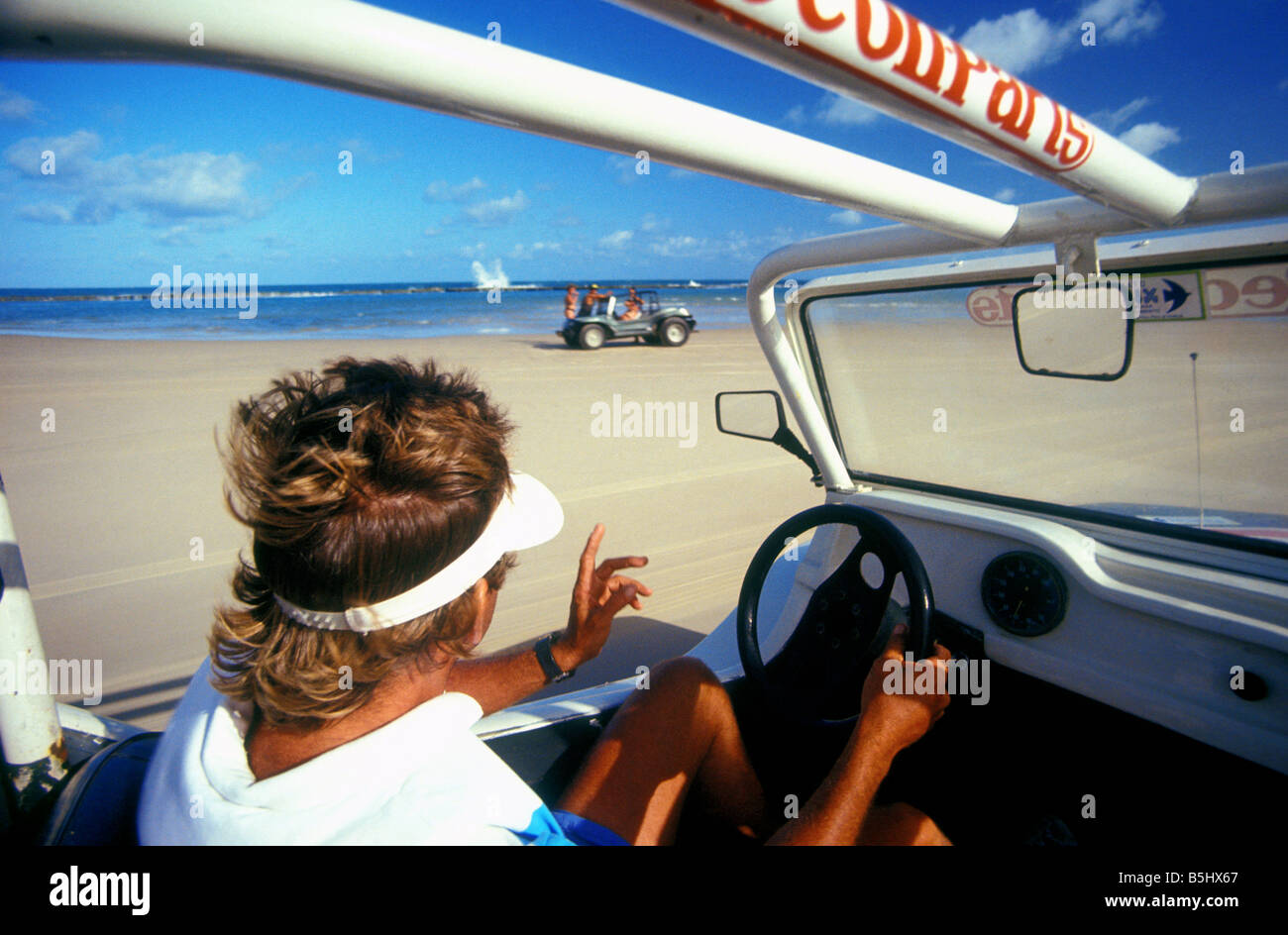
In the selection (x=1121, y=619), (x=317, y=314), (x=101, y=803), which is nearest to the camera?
(x=101, y=803)

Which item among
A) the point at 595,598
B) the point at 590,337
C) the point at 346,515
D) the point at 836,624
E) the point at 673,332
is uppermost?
the point at 673,332

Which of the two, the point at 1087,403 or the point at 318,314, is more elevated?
the point at 318,314

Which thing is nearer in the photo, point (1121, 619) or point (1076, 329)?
point (1076, 329)

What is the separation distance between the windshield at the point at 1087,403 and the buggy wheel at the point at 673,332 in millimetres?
15529

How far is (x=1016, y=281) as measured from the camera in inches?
73.3

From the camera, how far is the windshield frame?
4.92ft

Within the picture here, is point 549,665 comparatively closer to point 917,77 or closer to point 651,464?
point 917,77

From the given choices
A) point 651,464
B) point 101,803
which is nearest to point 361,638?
point 101,803

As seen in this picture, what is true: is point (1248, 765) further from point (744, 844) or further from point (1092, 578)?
point (744, 844)

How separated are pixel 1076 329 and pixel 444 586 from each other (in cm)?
158

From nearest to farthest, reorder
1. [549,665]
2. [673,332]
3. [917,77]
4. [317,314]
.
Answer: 1. [917,77]
2. [549,665]
3. [673,332]
4. [317,314]

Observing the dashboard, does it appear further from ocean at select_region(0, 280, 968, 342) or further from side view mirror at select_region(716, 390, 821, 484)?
ocean at select_region(0, 280, 968, 342)

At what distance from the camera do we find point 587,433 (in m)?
8.23

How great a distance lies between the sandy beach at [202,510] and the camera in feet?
13.0
